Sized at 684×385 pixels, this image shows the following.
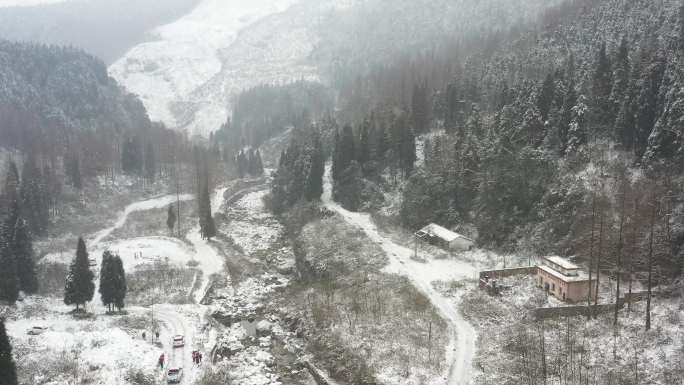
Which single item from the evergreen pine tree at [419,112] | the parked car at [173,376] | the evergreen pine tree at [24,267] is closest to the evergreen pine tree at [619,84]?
the evergreen pine tree at [419,112]

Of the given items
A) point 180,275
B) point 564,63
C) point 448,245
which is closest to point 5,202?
point 180,275

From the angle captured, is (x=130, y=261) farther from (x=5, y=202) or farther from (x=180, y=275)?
(x=5, y=202)

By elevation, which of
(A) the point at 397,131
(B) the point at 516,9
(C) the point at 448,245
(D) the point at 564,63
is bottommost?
(C) the point at 448,245

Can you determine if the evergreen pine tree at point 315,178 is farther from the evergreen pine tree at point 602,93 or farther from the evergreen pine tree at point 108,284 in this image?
the evergreen pine tree at point 602,93

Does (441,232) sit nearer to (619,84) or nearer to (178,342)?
(619,84)

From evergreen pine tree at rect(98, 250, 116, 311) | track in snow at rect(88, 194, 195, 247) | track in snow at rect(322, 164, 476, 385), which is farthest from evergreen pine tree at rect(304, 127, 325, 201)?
evergreen pine tree at rect(98, 250, 116, 311)

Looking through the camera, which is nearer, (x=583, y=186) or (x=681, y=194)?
(x=681, y=194)
